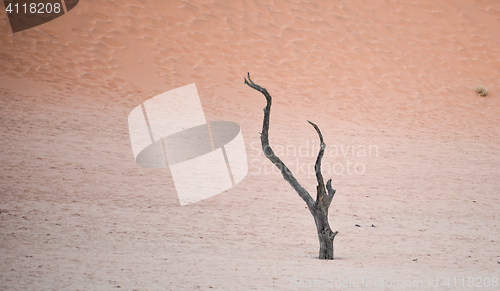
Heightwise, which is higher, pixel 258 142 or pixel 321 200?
pixel 321 200

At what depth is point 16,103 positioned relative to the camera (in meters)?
9.47

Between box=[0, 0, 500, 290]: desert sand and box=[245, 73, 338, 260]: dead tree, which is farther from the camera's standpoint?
box=[245, 73, 338, 260]: dead tree

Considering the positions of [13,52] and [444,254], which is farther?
[13,52]

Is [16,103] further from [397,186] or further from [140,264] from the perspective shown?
[397,186]

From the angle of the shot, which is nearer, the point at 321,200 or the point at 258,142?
the point at 321,200

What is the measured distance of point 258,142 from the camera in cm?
902

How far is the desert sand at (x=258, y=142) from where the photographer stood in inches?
155

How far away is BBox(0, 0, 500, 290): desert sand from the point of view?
394 cm

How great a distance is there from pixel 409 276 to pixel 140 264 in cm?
227

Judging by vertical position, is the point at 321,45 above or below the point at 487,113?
above

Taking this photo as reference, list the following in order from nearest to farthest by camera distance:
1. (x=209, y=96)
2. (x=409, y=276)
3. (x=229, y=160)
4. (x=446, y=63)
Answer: (x=409, y=276) < (x=229, y=160) < (x=209, y=96) < (x=446, y=63)

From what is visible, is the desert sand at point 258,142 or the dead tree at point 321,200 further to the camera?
the dead tree at point 321,200

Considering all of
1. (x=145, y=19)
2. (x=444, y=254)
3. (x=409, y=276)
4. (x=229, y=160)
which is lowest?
(x=229, y=160)

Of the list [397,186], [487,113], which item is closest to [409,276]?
[397,186]
